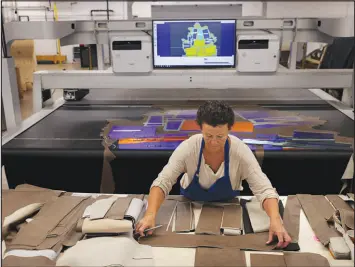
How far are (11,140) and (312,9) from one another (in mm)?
9352

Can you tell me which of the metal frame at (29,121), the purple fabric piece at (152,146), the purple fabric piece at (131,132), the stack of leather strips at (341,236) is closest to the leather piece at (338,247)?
the stack of leather strips at (341,236)

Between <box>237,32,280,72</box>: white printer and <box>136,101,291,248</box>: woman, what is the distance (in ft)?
4.58

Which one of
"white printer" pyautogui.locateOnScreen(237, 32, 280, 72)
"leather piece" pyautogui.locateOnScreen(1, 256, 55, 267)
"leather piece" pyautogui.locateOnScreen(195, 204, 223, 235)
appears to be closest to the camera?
"leather piece" pyautogui.locateOnScreen(1, 256, 55, 267)

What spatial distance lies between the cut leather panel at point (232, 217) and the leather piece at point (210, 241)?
0.25ft

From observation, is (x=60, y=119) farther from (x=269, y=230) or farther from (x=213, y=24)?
(x=269, y=230)

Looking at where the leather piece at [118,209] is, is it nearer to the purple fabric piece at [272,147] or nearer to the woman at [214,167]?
the woman at [214,167]

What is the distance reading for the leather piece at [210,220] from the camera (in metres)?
1.54

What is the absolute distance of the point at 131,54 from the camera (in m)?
3.12

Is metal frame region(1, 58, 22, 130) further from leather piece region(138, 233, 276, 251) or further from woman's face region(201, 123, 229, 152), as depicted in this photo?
leather piece region(138, 233, 276, 251)

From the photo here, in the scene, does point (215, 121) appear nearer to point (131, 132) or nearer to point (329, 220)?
point (329, 220)

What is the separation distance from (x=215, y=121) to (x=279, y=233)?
56 cm

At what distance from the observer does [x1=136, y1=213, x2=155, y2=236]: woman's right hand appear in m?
1.51

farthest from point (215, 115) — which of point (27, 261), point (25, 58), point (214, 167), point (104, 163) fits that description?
point (25, 58)

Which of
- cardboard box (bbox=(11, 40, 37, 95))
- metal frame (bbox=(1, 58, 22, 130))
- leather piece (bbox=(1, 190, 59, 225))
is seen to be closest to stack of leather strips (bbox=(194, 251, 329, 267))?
leather piece (bbox=(1, 190, 59, 225))
